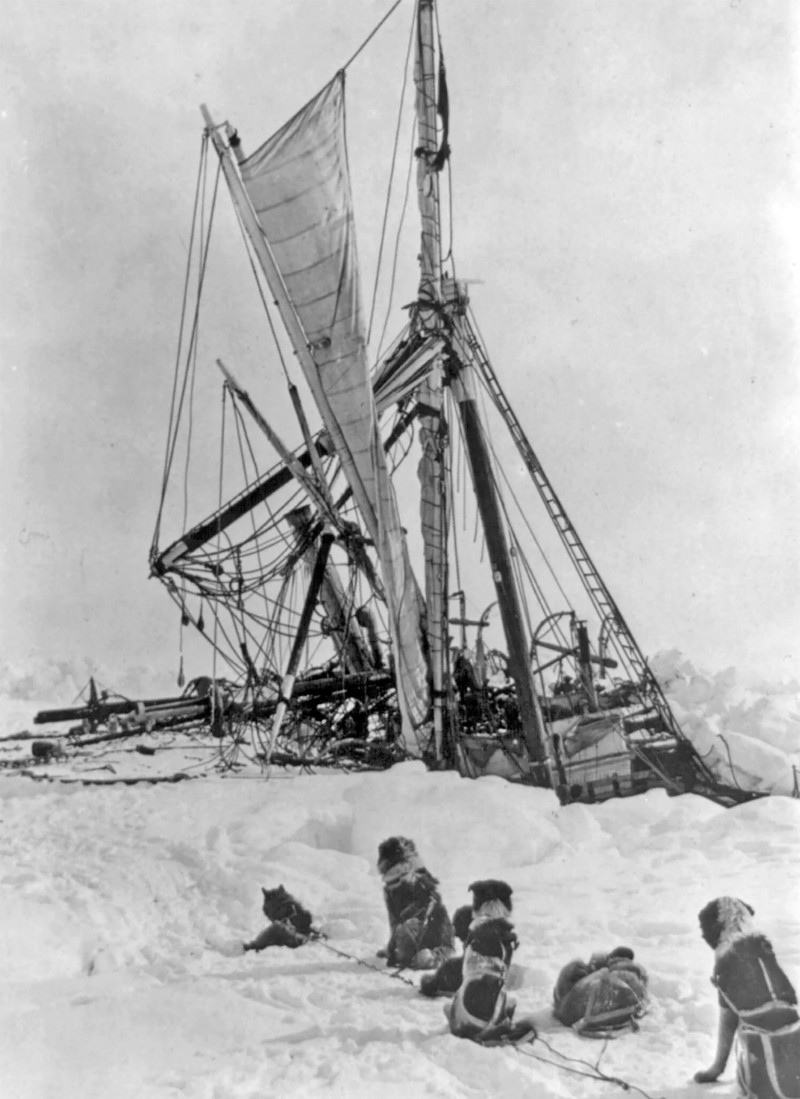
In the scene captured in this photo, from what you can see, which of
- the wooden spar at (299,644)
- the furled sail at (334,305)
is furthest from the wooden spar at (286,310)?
the wooden spar at (299,644)

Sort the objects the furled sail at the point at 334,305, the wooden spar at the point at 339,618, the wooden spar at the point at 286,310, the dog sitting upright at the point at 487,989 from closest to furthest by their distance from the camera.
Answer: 1. the dog sitting upright at the point at 487,989
2. the wooden spar at the point at 286,310
3. the furled sail at the point at 334,305
4. the wooden spar at the point at 339,618

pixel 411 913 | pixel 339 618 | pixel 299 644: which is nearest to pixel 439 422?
pixel 299 644

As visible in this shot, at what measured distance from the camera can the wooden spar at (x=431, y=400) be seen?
1260cm

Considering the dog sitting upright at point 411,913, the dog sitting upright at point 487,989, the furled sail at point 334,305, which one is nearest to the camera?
the dog sitting upright at point 487,989

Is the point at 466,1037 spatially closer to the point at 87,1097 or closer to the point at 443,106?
the point at 87,1097

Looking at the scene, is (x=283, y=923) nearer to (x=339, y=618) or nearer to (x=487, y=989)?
(x=487, y=989)

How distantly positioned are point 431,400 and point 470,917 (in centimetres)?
977

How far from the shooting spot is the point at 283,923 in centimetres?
573

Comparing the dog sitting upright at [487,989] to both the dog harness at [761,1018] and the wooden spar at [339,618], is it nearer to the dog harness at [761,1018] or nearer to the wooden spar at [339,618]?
the dog harness at [761,1018]

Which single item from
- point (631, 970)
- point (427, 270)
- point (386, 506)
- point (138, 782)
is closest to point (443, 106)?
point (427, 270)

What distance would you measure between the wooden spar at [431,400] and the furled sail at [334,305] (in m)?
0.29

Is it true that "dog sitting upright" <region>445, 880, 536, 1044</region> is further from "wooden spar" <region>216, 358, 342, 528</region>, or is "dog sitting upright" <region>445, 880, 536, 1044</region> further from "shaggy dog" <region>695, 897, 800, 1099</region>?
"wooden spar" <region>216, 358, 342, 528</region>

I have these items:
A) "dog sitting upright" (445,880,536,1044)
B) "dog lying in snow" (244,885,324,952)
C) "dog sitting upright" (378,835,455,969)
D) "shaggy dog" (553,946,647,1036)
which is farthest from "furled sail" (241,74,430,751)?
"shaggy dog" (553,946,647,1036)

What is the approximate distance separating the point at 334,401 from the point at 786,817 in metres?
8.02
